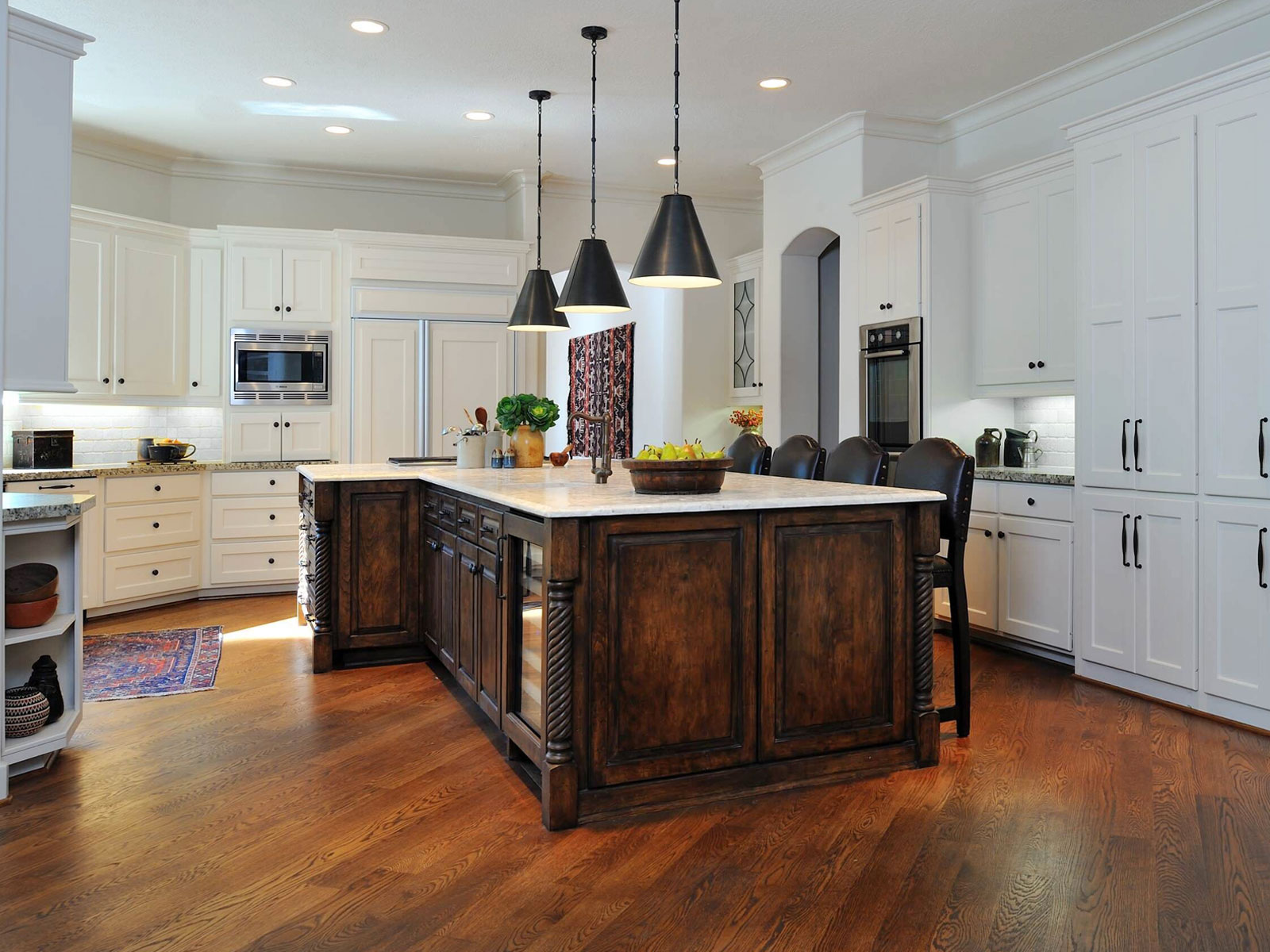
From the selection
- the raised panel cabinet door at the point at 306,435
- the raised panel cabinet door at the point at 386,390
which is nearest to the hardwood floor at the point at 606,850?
the raised panel cabinet door at the point at 306,435

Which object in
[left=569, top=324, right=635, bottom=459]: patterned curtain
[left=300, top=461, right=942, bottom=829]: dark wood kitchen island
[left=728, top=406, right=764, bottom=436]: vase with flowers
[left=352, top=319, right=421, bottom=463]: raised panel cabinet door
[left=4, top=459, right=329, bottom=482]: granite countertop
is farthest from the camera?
[left=569, top=324, right=635, bottom=459]: patterned curtain

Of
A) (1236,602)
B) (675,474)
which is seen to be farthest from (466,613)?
(1236,602)

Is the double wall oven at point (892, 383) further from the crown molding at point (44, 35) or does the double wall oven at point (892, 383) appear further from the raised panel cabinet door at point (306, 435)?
the crown molding at point (44, 35)

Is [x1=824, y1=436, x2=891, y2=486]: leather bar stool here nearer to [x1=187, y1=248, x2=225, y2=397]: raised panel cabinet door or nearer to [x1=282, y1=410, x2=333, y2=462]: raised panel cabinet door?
[x1=282, y1=410, x2=333, y2=462]: raised panel cabinet door

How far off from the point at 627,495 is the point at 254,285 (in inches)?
175

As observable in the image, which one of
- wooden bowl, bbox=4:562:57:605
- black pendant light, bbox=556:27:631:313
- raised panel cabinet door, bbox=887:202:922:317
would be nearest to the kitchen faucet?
black pendant light, bbox=556:27:631:313

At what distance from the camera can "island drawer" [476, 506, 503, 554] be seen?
3188 mm

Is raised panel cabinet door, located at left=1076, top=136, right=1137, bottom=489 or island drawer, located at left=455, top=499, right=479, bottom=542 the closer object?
island drawer, located at left=455, top=499, right=479, bottom=542

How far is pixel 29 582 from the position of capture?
304cm

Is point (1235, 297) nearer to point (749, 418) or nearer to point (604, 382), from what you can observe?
point (749, 418)

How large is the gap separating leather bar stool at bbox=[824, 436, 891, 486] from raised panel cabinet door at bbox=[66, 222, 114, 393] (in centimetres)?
446

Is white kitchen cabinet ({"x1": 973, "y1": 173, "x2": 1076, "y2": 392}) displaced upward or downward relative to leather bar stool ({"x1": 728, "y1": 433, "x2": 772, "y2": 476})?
upward

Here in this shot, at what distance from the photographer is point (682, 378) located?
7391 millimetres

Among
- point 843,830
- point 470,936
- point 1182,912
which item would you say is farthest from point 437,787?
point 1182,912
